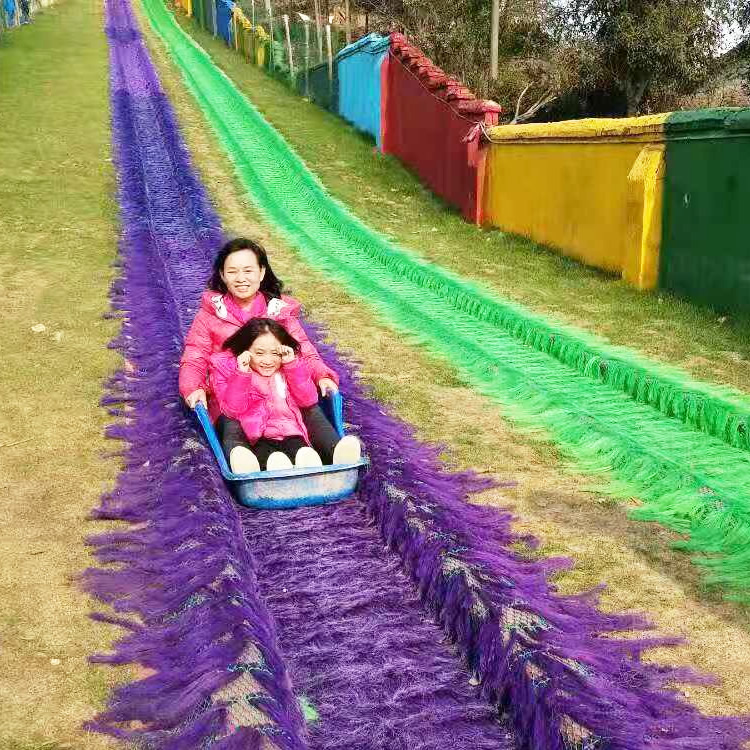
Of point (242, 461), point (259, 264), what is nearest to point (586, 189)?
point (259, 264)

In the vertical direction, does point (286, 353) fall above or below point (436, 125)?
below

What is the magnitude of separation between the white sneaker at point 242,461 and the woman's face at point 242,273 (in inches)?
41.1

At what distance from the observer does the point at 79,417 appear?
434 centimetres

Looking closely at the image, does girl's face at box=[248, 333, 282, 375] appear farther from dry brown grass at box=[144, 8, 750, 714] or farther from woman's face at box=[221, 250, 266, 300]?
dry brown grass at box=[144, 8, 750, 714]

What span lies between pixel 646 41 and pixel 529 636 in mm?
25274

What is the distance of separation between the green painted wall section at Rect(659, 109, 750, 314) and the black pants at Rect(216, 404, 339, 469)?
347 cm

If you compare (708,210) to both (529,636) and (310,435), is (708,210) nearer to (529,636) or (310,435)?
(310,435)

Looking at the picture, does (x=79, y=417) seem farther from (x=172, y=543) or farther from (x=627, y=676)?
(x=627, y=676)

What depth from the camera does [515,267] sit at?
26.7 ft

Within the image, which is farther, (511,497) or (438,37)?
(438,37)

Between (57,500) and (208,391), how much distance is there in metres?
0.89

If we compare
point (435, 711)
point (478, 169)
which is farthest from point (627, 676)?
point (478, 169)

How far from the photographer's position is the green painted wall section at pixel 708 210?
6.02 m

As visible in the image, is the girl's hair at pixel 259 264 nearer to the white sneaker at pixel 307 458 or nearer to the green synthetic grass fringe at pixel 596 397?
the white sneaker at pixel 307 458
